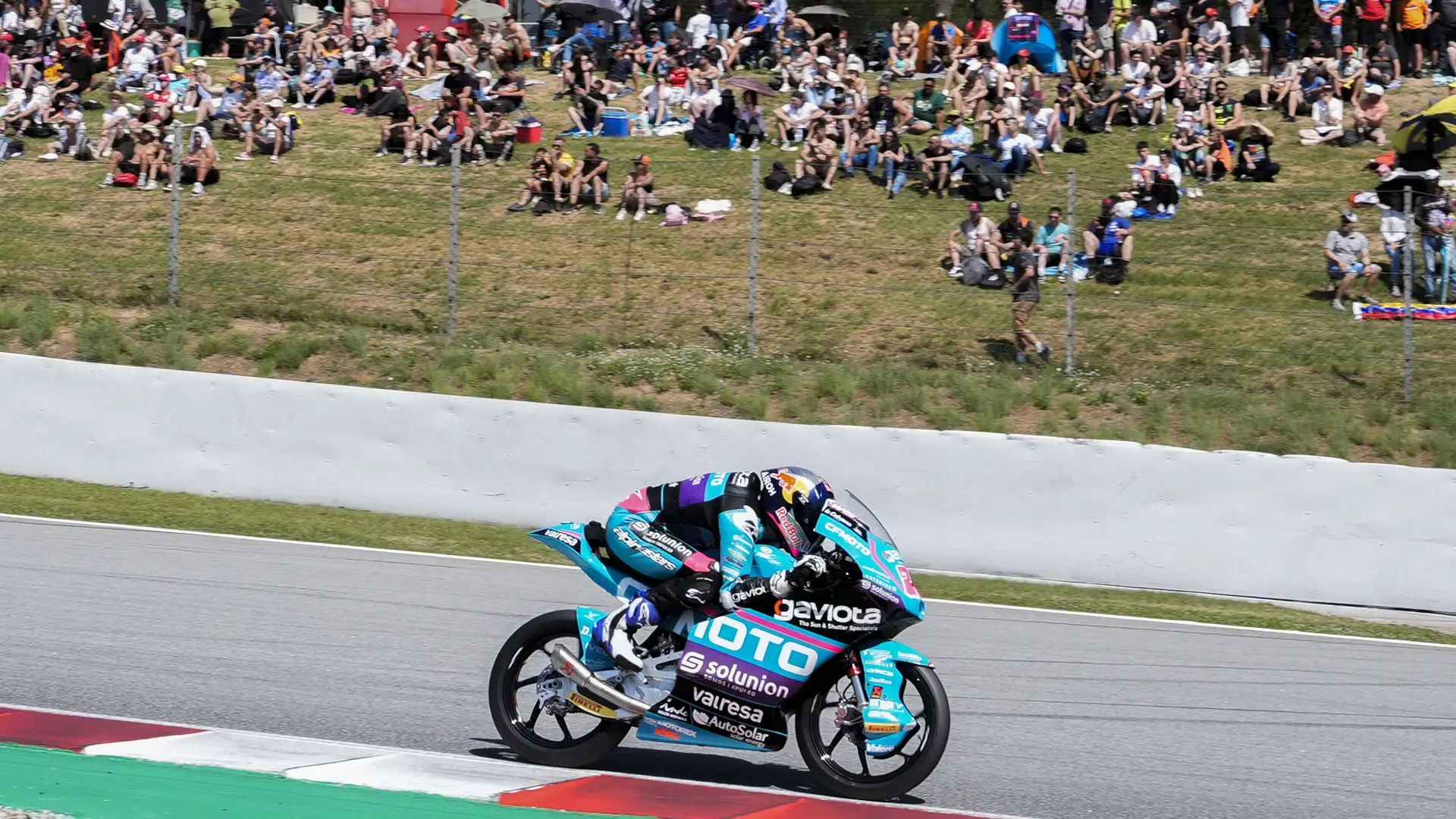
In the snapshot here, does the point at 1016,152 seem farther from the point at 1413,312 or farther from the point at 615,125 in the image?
the point at 615,125

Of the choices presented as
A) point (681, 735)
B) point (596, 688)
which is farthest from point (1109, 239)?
point (596, 688)

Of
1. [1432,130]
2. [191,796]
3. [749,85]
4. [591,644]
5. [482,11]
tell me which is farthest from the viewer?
[482,11]

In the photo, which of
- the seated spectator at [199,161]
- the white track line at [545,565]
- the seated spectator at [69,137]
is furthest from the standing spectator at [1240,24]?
the seated spectator at [69,137]

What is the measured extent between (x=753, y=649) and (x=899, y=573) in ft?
2.20

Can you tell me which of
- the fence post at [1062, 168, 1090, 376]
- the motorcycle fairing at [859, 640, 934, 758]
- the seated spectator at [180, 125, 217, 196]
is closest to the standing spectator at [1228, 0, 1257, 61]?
the fence post at [1062, 168, 1090, 376]

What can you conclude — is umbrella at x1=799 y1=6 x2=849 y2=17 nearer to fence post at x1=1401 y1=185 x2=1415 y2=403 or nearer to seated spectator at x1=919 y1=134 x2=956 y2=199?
seated spectator at x1=919 y1=134 x2=956 y2=199

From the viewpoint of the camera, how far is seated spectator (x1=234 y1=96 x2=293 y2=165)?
19953 mm

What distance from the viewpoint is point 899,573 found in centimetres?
567

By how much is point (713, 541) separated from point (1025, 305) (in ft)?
30.8

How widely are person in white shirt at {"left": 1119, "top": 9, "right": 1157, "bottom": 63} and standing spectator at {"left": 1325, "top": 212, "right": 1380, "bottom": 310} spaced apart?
247 inches

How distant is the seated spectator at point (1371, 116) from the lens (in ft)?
64.4

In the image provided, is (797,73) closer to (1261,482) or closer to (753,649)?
(1261,482)

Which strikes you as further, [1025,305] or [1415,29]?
[1415,29]

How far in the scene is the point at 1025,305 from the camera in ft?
48.8
